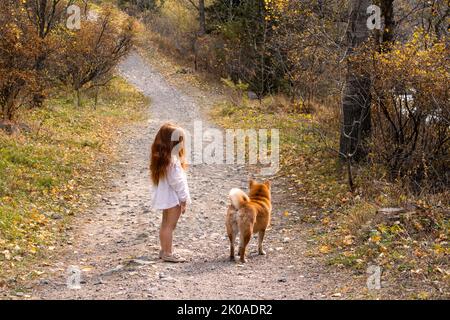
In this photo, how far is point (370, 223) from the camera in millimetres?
8141

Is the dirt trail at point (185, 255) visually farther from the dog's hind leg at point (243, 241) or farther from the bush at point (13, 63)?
the bush at point (13, 63)

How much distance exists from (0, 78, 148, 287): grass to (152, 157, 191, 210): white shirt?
6.00 feet

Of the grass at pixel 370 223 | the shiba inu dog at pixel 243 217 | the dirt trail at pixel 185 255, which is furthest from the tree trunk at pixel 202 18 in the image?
the shiba inu dog at pixel 243 217

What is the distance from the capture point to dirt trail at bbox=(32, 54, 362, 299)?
21.0 ft

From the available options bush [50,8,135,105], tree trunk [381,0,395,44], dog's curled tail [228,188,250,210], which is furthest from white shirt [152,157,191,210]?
bush [50,8,135,105]

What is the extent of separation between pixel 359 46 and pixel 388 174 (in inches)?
105

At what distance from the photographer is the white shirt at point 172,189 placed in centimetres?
725

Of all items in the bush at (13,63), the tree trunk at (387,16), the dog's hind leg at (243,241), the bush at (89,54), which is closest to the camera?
the dog's hind leg at (243,241)

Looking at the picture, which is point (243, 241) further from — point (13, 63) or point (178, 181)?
point (13, 63)

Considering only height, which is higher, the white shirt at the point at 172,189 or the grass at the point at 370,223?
the white shirt at the point at 172,189

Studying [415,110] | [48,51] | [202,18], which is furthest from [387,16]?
[202,18]

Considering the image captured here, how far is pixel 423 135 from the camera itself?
33.3ft

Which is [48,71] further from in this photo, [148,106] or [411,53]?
[411,53]

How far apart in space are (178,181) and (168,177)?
14 cm
